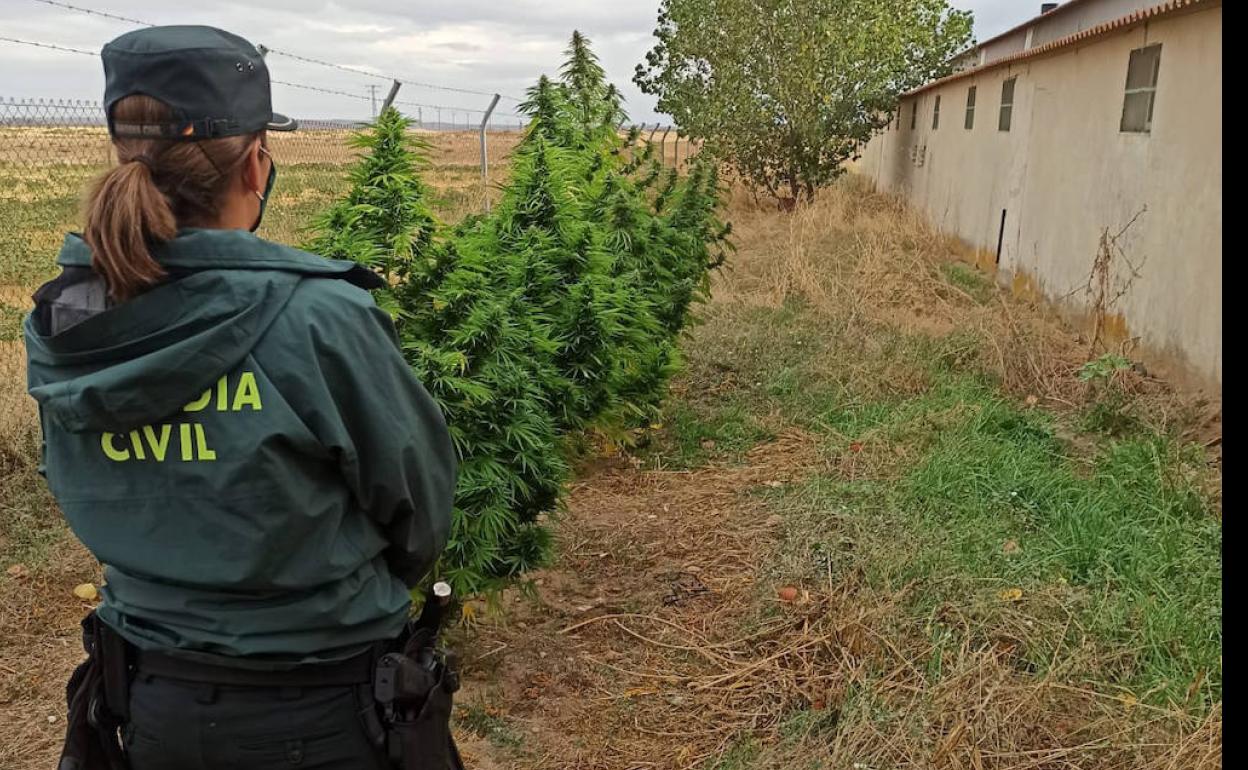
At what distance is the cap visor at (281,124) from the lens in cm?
160

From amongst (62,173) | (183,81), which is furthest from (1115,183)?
(62,173)

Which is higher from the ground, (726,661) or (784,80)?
(784,80)

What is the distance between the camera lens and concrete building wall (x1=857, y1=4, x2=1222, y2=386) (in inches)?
223

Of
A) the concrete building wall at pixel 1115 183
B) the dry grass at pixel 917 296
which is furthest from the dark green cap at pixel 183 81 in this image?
the concrete building wall at pixel 1115 183

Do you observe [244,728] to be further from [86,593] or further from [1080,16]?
[1080,16]

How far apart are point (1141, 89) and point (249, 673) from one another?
740 cm

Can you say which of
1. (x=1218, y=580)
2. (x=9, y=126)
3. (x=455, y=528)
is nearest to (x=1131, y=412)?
(x=1218, y=580)

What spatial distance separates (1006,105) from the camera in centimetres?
1144

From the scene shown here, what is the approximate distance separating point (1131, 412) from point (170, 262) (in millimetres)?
5301

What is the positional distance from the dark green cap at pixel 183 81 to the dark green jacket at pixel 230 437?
177 millimetres

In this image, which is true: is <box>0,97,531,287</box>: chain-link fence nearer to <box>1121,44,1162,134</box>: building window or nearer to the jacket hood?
the jacket hood

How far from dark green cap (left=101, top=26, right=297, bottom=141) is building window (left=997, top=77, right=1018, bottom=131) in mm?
11156

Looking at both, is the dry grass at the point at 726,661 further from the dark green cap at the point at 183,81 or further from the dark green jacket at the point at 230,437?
the dark green cap at the point at 183,81

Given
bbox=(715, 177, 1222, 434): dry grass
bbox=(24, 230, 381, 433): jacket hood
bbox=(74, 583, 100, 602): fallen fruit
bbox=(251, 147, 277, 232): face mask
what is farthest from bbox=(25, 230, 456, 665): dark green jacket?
bbox=(715, 177, 1222, 434): dry grass
